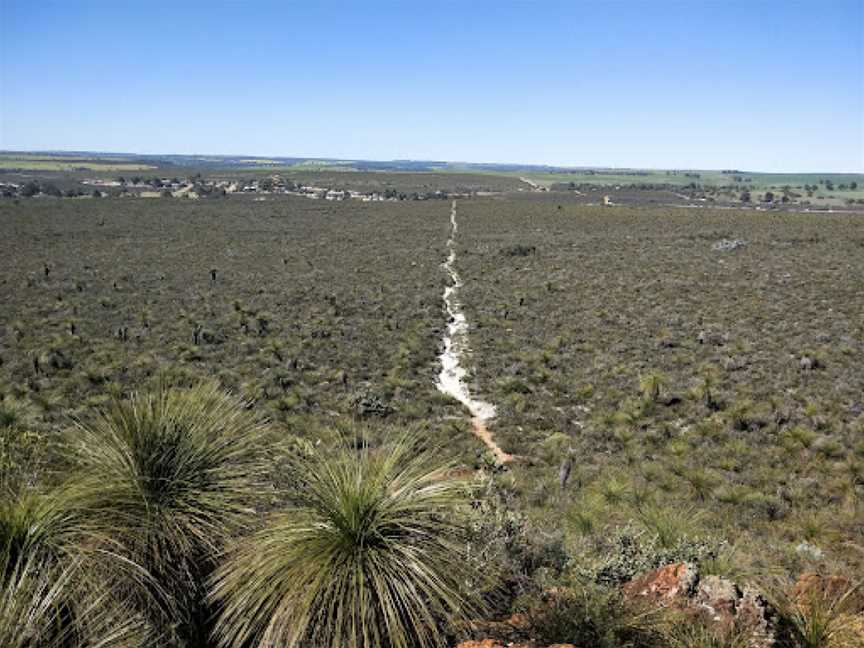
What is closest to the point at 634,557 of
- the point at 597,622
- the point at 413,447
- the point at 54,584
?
the point at 597,622

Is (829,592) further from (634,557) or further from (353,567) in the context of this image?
(353,567)

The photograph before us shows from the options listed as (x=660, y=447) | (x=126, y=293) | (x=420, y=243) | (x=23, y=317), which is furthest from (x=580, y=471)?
(x=420, y=243)

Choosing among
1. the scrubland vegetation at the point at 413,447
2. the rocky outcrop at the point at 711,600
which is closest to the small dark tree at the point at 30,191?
the scrubland vegetation at the point at 413,447

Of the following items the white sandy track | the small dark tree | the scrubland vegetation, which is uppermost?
the small dark tree

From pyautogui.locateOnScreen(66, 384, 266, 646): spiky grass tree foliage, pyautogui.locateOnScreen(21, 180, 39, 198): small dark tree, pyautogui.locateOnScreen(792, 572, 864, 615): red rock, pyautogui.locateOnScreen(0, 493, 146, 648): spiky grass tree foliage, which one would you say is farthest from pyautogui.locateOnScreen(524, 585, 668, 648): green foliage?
pyautogui.locateOnScreen(21, 180, 39, 198): small dark tree

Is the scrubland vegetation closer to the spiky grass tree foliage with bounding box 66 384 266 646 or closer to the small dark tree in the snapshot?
the spiky grass tree foliage with bounding box 66 384 266 646

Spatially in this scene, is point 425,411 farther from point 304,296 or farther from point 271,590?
point 304,296

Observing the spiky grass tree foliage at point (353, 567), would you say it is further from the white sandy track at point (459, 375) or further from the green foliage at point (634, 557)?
the white sandy track at point (459, 375)
